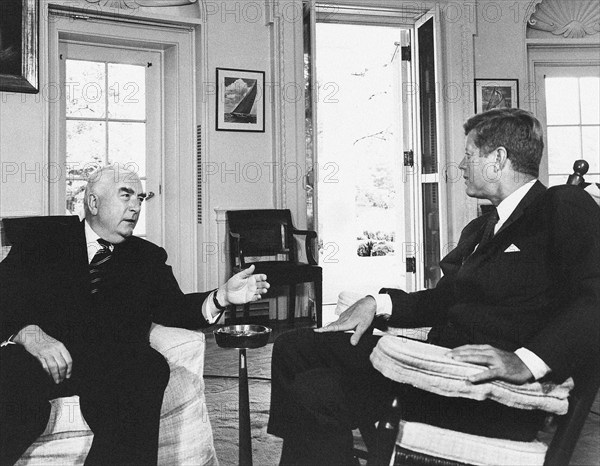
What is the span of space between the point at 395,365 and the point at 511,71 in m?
5.28

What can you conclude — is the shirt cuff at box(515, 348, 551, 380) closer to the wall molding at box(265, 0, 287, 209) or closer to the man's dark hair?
the man's dark hair

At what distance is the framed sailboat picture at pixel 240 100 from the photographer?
526 centimetres

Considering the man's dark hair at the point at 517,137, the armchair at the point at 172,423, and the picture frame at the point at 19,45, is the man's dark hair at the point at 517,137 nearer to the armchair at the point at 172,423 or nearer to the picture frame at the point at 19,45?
the armchair at the point at 172,423

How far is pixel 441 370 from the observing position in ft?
4.24

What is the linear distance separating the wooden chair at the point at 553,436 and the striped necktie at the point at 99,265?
122 cm

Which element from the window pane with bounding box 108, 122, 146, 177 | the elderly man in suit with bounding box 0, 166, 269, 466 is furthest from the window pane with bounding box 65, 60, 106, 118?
the elderly man in suit with bounding box 0, 166, 269, 466

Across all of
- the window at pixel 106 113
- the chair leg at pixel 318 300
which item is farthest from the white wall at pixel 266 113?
the chair leg at pixel 318 300

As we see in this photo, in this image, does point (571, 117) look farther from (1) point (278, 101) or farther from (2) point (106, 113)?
(2) point (106, 113)

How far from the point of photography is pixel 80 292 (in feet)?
6.84

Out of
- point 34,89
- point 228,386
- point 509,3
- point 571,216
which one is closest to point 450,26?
point 509,3

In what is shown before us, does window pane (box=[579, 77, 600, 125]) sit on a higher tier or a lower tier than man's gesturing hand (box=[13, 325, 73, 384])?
higher

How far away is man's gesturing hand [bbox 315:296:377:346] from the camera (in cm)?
185

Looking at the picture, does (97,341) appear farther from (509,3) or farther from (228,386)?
(509,3)

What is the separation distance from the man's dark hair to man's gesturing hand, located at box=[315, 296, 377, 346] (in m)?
0.63
